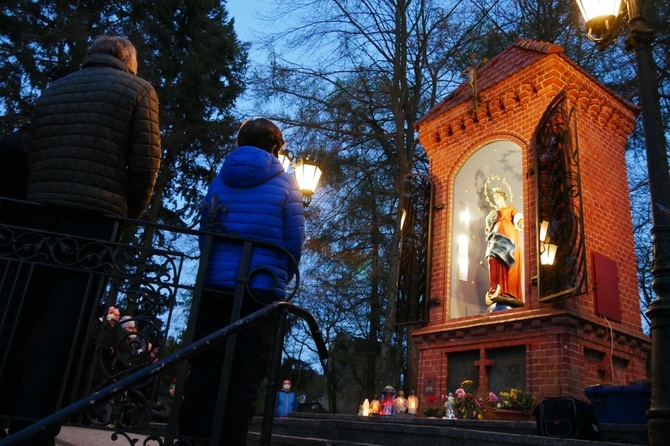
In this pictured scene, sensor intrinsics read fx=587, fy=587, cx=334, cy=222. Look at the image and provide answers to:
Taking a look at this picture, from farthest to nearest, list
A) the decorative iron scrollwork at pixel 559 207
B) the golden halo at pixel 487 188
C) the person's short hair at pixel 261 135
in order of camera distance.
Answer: the golden halo at pixel 487 188, the decorative iron scrollwork at pixel 559 207, the person's short hair at pixel 261 135

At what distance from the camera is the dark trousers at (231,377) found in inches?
126

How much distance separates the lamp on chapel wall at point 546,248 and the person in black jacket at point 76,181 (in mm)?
6570

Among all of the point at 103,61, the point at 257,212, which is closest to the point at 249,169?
the point at 257,212

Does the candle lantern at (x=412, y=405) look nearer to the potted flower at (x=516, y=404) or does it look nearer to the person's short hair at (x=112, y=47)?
the potted flower at (x=516, y=404)

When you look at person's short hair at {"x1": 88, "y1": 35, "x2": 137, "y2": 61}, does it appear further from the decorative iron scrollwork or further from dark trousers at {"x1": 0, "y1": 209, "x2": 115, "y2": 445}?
the decorative iron scrollwork

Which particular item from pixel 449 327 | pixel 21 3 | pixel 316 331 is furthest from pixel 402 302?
pixel 21 3

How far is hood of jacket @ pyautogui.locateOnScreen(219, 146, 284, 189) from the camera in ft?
11.7

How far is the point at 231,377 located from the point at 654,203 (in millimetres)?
3664

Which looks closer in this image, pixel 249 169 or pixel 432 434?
pixel 249 169

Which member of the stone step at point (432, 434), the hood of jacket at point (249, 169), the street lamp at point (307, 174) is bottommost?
the stone step at point (432, 434)

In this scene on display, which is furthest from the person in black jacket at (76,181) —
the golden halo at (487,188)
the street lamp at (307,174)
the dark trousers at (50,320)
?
the golden halo at (487,188)

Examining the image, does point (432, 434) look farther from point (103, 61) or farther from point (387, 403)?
point (387, 403)

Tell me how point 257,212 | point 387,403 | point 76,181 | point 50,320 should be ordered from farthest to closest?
point 387,403 → point 257,212 → point 76,181 → point 50,320

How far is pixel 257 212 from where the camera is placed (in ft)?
11.6
